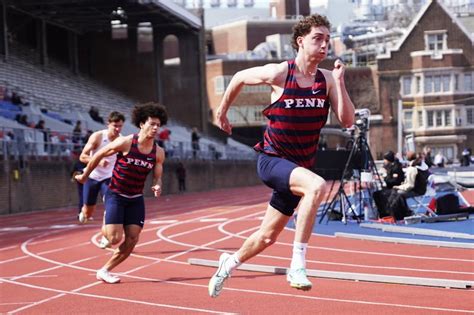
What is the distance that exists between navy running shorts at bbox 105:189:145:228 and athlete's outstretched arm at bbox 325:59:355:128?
4671mm

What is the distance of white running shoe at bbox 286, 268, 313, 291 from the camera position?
7.46 meters

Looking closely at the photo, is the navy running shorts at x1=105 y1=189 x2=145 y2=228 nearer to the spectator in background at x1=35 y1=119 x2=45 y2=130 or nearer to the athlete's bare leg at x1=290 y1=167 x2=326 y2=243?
the athlete's bare leg at x1=290 y1=167 x2=326 y2=243

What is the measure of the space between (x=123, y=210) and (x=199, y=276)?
1.29 metres

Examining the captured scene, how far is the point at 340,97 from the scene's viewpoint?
7.94m

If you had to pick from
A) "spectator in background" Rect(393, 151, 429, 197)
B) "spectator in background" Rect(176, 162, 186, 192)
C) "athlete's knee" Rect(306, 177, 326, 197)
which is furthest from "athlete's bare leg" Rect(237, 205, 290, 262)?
"spectator in background" Rect(176, 162, 186, 192)

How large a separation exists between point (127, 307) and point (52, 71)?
3746 cm

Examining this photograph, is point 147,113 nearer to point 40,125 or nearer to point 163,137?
point 40,125

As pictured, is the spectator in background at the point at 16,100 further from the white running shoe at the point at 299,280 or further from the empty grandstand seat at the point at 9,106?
the white running shoe at the point at 299,280

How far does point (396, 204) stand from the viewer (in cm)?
2014

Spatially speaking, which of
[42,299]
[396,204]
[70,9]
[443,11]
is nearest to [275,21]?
[443,11]

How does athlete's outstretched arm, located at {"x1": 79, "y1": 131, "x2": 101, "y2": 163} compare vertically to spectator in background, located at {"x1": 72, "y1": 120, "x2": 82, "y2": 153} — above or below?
above

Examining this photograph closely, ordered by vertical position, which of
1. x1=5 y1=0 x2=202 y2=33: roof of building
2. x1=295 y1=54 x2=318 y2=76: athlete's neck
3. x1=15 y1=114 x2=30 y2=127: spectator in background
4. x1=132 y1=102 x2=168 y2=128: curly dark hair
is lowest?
x1=15 y1=114 x2=30 y2=127: spectator in background

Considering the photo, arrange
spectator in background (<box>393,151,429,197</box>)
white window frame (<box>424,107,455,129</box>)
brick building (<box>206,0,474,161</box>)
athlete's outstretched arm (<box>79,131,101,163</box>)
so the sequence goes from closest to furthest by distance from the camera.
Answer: athlete's outstretched arm (<box>79,131,101,163</box>), spectator in background (<box>393,151,429,197</box>), brick building (<box>206,0,474,161</box>), white window frame (<box>424,107,455,129</box>)

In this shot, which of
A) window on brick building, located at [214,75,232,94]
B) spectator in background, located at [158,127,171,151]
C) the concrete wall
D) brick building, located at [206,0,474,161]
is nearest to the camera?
the concrete wall
